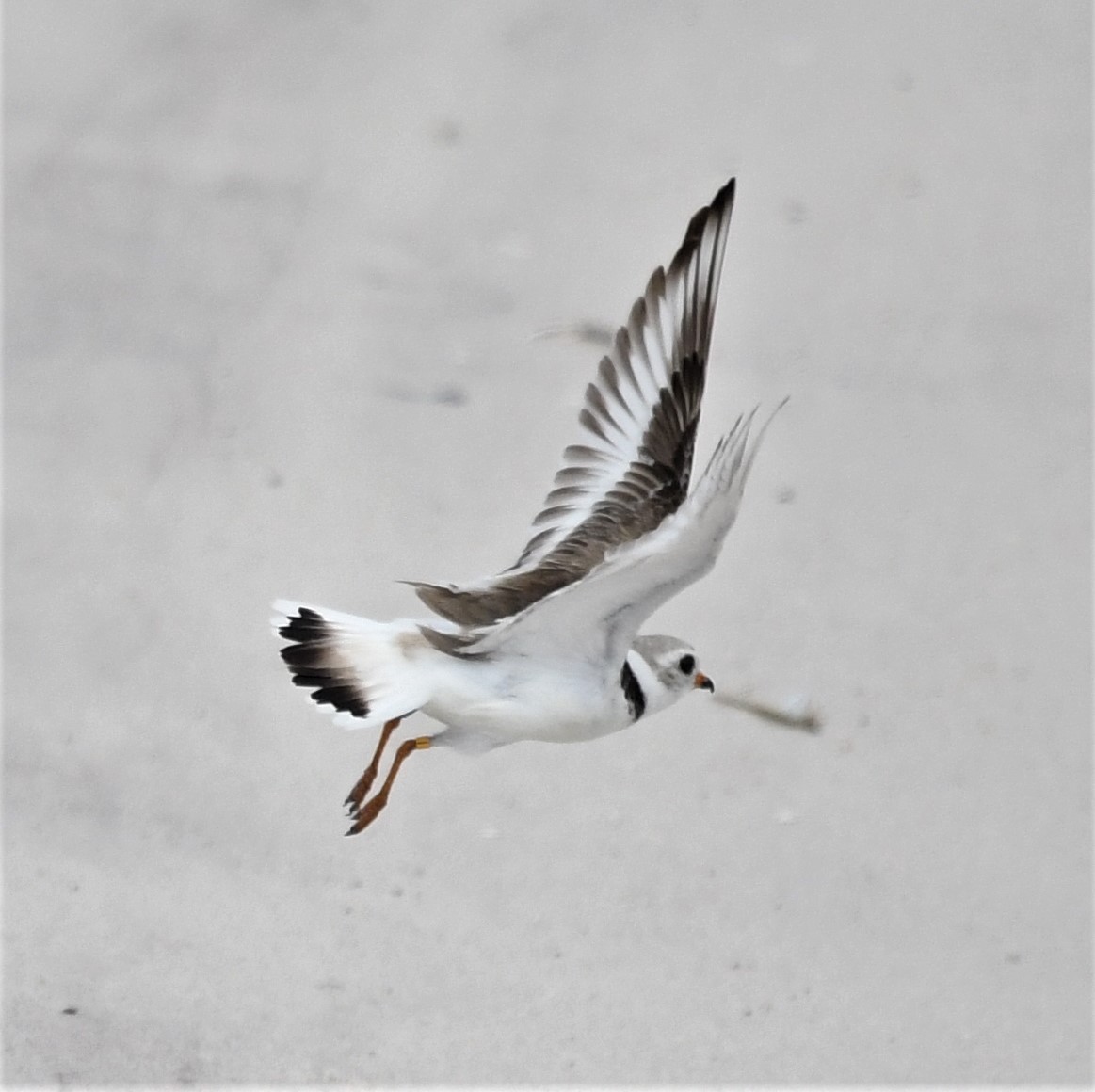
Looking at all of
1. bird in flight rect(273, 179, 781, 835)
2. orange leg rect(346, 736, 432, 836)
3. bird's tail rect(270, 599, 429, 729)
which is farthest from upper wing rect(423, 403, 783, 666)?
orange leg rect(346, 736, 432, 836)

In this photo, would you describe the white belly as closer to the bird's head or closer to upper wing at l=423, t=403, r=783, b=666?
upper wing at l=423, t=403, r=783, b=666

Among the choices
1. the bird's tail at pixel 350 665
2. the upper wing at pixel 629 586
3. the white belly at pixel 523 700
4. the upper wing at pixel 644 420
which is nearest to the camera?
the upper wing at pixel 629 586

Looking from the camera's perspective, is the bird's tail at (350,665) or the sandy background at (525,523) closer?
the bird's tail at (350,665)

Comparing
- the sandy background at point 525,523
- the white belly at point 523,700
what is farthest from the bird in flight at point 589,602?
the sandy background at point 525,523

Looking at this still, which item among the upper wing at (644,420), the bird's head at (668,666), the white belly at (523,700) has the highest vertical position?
the upper wing at (644,420)

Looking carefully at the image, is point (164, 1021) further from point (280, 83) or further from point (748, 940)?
point (280, 83)

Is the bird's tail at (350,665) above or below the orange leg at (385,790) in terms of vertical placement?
above

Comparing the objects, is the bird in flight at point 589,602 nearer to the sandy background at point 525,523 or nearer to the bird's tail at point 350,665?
the bird's tail at point 350,665
